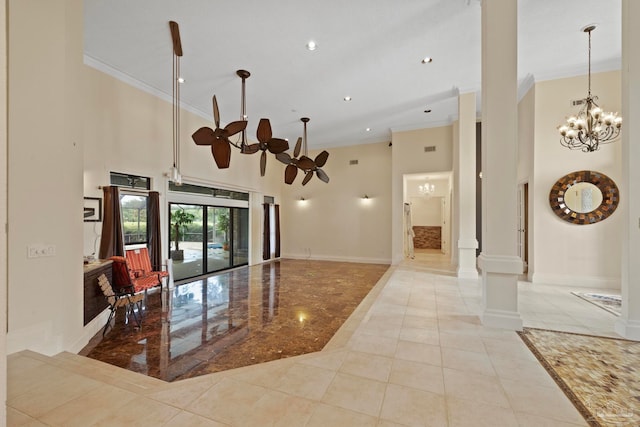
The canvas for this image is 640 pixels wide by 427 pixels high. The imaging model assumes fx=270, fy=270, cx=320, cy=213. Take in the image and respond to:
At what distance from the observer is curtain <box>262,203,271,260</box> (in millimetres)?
9336

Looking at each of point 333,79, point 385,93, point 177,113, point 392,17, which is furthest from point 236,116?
point 392,17

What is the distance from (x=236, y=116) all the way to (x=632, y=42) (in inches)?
285

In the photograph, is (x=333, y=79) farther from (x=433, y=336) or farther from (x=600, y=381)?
(x=600, y=381)

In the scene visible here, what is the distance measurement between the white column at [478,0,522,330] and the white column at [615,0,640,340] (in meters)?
1.04

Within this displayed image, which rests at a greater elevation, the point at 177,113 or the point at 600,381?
Answer: the point at 177,113

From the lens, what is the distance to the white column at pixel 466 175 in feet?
19.5

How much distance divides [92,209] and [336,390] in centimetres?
489

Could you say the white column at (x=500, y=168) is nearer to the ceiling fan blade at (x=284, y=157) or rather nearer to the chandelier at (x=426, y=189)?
the ceiling fan blade at (x=284, y=157)

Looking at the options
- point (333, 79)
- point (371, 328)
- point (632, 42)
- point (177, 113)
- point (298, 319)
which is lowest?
point (298, 319)

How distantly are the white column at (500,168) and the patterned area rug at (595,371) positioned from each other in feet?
1.36

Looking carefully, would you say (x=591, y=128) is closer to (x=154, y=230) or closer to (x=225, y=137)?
(x=225, y=137)

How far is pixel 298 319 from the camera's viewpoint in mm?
4090

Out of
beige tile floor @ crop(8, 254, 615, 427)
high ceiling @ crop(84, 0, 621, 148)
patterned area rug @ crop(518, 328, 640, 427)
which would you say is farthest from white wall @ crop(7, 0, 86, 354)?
patterned area rug @ crop(518, 328, 640, 427)

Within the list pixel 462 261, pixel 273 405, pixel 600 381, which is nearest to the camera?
pixel 273 405
